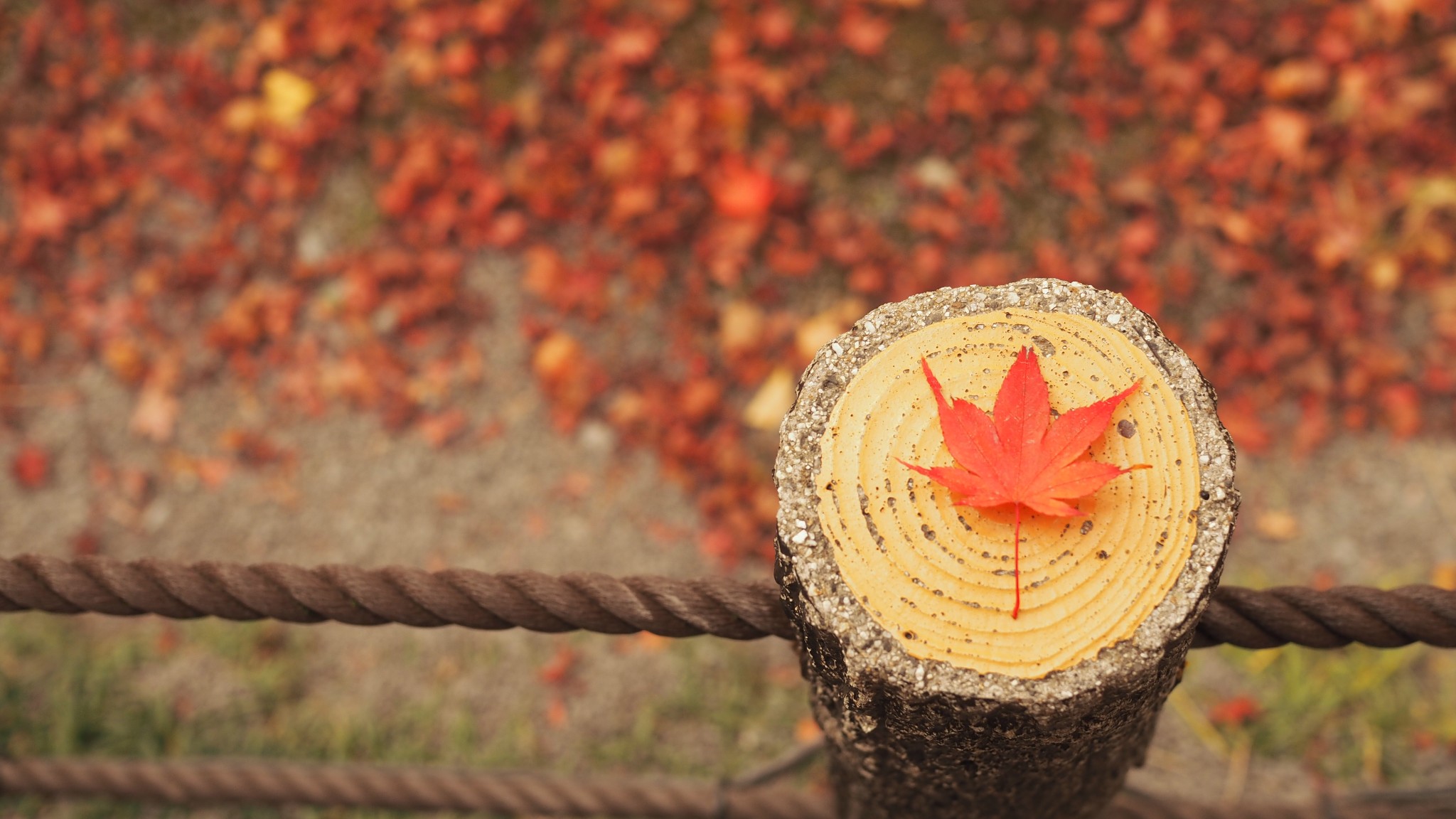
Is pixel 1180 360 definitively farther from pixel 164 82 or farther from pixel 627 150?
pixel 164 82

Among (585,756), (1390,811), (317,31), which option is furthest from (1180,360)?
(317,31)

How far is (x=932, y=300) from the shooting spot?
906 millimetres

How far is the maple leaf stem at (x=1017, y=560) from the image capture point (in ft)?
2.51

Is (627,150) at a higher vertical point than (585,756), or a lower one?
higher

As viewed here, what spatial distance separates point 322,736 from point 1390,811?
2338mm

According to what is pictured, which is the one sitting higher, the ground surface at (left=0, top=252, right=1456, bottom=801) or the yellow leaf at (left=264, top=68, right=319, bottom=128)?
the yellow leaf at (left=264, top=68, right=319, bottom=128)

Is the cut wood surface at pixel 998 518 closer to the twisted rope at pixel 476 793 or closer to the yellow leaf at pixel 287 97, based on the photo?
the twisted rope at pixel 476 793

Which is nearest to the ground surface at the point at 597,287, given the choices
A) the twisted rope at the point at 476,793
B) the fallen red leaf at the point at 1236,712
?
the fallen red leaf at the point at 1236,712

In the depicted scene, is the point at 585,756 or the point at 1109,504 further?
the point at 585,756

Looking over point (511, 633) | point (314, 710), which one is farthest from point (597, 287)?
point (314, 710)

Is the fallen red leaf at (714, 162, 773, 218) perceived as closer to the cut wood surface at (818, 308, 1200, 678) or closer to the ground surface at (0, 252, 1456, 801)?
the ground surface at (0, 252, 1456, 801)

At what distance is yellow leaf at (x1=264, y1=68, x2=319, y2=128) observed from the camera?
3113 millimetres

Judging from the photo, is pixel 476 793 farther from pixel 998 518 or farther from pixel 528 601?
pixel 998 518

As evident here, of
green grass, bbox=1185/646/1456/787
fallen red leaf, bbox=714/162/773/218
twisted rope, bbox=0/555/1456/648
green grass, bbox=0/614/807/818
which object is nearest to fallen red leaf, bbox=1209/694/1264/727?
green grass, bbox=1185/646/1456/787
